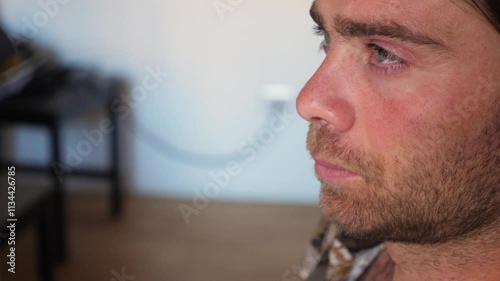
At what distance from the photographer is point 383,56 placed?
0.74m

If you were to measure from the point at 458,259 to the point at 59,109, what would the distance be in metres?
0.84

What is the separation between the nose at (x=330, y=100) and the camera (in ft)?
2.48

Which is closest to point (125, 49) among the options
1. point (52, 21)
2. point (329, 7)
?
point (52, 21)

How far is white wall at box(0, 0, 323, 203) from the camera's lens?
1267mm

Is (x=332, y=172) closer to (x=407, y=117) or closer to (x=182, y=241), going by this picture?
(x=407, y=117)

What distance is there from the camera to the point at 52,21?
1.25 m

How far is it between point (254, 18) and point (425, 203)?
0.66 meters
